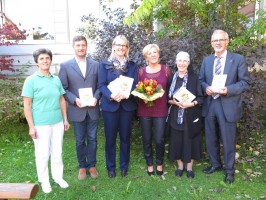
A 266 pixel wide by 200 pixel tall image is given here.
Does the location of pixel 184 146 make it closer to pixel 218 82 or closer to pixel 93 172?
pixel 218 82

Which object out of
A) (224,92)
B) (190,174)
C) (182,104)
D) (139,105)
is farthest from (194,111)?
(190,174)

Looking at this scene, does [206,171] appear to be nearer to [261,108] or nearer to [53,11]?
[261,108]

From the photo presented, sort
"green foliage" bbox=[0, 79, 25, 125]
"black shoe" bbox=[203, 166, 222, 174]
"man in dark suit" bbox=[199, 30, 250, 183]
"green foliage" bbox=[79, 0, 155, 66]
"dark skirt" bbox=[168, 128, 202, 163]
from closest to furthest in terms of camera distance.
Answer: "man in dark suit" bbox=[199, 30, 250, 183]
"dark skirt" bbox=[168, 128, 202, 163]
"black shoe" bbox=[203, 166, 222, 174]
"green foliage" bbox=[79, 0, 155, 66]
"green foliage" bbox=[0, 79, 25, 125]

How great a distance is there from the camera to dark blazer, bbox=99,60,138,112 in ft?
13.5

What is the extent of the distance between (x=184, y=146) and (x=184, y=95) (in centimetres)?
79

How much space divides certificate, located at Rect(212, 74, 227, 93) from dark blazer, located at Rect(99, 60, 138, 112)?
1062mm

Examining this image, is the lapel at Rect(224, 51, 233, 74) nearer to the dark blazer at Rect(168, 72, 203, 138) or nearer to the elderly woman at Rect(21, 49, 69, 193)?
the dark blazer at Rect(168, 72, 203, 138)

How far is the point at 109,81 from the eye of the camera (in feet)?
13.5

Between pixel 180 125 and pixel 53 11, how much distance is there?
658 centimetres

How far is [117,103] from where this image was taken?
13.7 feet

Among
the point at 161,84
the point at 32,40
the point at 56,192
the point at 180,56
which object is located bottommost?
the point at 56,192

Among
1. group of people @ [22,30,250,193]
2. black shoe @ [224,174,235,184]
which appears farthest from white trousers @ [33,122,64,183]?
black shoe @ [224,174,235,184]

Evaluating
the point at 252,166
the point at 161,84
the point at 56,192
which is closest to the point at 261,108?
the point at 252,166

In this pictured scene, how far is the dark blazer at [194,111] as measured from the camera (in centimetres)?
421
